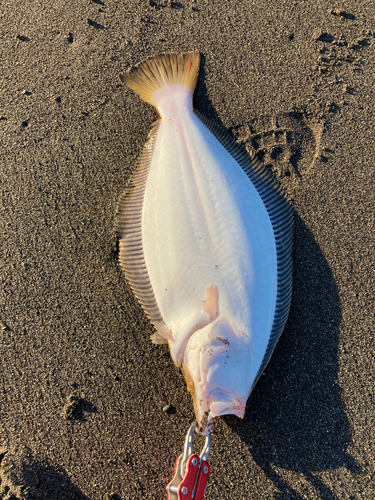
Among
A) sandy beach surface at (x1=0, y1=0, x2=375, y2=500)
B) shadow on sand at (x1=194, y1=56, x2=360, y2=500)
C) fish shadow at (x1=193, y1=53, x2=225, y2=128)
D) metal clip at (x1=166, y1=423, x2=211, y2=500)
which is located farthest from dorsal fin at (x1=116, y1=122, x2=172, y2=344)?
shadow on sand at (x1=194, y1=56, x2=360, y2=500)

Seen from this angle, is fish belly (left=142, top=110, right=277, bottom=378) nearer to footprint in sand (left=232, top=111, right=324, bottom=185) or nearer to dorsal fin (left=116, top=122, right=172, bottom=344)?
dorsal fin (left=116, top=122, right=172, bottom=344)

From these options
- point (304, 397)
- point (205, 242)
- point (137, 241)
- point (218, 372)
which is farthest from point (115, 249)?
point (304, 397)

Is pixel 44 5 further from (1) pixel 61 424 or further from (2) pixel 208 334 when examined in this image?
(1) pixel 61 424

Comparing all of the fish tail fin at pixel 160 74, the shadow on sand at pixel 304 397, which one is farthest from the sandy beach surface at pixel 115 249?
the fish tail fin at pixel 160 74

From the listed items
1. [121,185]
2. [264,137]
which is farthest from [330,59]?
[121,185]

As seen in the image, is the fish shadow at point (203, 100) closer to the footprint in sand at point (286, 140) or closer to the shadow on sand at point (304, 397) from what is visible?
the footprint in sand at point (286, 140)

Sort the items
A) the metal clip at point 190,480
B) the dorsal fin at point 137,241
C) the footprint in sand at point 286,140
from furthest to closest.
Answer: the footprint in sand at point 286,140, the dorsal fin at point 137,241, the metal clip at point 190,480

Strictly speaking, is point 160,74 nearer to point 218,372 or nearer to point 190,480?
point 218,372
